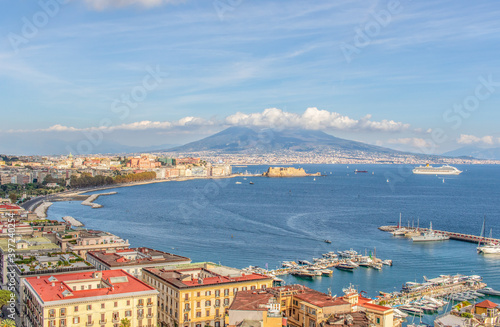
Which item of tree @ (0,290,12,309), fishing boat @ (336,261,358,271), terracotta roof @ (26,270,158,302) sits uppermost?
terracotta roof @ (26,270,158,302)

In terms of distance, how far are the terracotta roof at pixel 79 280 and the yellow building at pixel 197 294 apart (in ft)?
4.04

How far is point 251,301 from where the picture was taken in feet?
36.4

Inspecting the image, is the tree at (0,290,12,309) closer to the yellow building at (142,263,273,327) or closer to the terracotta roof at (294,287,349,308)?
the yellow building at (142,263,273,327)

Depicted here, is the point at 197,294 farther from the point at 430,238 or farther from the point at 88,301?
the point at 430,238

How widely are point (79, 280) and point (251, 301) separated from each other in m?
4.50

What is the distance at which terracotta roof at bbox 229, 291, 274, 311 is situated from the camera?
34.5ft

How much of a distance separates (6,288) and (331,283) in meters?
12.7

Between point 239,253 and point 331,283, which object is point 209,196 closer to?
point 239,253

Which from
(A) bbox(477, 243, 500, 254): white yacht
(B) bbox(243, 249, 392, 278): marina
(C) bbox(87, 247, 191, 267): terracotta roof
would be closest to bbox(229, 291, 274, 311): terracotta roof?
(C) bbox(87, 247, 191, 267): terracotta roof

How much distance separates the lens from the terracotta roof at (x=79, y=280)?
11398mm

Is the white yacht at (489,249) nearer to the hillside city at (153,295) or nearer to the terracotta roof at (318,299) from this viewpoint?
the hillside city at (153,295)

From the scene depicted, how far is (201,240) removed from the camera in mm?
29609

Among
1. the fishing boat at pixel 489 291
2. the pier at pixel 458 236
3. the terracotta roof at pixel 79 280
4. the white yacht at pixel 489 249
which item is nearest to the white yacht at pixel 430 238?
the pier at pixel 458 236

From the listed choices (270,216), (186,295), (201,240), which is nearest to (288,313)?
(186,295)
